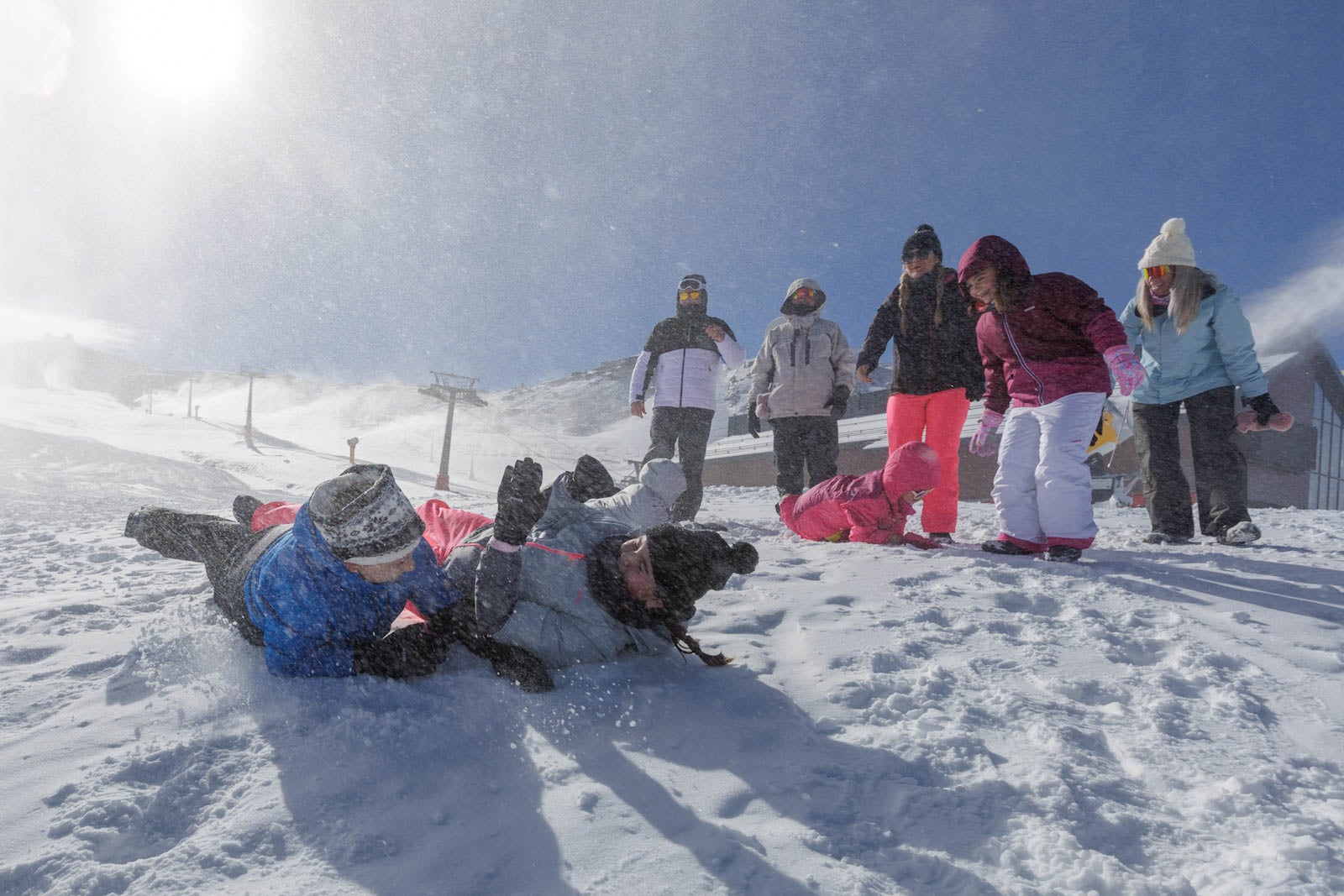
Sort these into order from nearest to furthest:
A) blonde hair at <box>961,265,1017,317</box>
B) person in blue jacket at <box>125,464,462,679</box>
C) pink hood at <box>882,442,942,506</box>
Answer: person in blue jacket at <box>125,464,462,679</box> < blonde hair at <box>961,265,1017,317</box> < pink hood at <box>882,442,942,506</box>

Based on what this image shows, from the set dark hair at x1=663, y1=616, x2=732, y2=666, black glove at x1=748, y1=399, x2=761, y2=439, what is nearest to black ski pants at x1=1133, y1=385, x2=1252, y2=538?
black glove at x1=748, y1=399, x2=761, y2=439

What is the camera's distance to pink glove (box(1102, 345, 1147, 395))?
9.89 ft

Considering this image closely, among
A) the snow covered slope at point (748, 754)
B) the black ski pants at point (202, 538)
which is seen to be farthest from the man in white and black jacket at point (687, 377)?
the black ski pants at point (202, 538)

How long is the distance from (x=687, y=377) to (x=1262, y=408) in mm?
3497

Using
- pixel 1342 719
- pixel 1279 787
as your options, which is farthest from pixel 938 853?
pixel 1342 719

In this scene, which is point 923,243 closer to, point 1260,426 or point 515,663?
point 1260,426

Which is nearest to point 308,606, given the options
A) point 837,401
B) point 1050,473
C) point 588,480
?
point 588,480

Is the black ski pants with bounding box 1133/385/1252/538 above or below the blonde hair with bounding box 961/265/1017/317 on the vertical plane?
below

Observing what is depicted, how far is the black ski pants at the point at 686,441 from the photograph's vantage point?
514cm

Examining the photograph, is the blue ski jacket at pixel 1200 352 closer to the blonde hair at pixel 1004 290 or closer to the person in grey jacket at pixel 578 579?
the blonde hair at pixel 1004 290

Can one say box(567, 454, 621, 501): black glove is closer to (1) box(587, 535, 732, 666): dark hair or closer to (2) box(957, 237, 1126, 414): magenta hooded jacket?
(1) box(587, 535, 732, 666): dark hair

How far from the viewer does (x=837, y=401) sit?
Answer: 188 inches

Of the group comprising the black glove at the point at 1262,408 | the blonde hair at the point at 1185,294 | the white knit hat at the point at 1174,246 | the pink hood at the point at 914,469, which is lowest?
the pink hood at the point at 914,469

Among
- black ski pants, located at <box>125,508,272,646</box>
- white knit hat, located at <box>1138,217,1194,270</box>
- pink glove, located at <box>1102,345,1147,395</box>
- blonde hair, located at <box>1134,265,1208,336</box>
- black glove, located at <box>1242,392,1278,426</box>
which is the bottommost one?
black ski pants, located at <box>125,508,272,646</box>
